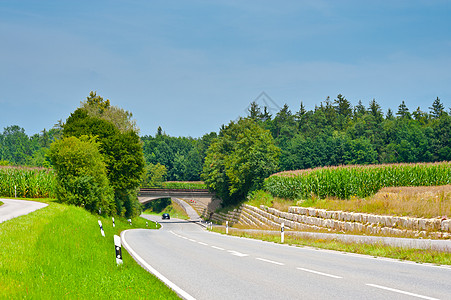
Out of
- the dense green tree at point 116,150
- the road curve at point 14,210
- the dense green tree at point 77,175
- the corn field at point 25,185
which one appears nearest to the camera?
the road curve at point 14,210

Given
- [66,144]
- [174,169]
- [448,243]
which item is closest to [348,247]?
[448,243]

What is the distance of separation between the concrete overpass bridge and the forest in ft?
41.4

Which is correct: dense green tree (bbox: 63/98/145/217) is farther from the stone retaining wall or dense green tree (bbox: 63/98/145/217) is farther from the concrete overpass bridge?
the concrete overpass bridge

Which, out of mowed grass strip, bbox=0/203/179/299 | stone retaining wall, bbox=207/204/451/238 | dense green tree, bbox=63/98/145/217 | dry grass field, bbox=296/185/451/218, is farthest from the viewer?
dense green tree, bbox=63/98/145/217

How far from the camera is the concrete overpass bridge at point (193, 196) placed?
9012 cm

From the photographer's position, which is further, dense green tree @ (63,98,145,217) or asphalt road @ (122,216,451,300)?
dense green tree @ (63,98,145,217)

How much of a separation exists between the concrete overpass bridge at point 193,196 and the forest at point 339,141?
41.4 ft

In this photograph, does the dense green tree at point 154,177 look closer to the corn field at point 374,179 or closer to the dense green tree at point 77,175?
the dense green tree at point 77,175

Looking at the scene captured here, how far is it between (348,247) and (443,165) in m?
19.7

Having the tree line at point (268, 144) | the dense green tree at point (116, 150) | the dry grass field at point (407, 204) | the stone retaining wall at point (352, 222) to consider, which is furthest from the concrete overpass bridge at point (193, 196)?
the dry grass field at point (407, 204)

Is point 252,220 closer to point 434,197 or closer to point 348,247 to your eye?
point 434,197

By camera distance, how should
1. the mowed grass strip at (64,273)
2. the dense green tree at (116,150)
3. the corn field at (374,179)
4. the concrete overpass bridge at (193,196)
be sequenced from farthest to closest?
the concrete overpass bridge at (193,196), the dense green tree at (116,150), the corn field at (374,179), the mowed grass strip at (64,273)

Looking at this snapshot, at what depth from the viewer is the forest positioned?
306 feet

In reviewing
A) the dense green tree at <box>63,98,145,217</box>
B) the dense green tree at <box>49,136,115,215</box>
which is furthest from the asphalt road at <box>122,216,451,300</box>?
the dense green tree at <box>63,98,145,217</box>
